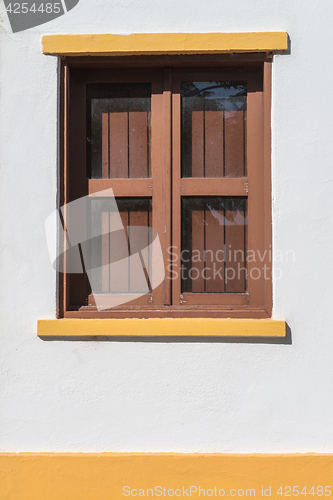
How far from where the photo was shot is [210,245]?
2.44 m

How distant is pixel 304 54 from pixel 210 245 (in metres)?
1.39

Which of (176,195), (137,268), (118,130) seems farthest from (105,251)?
(118,130)

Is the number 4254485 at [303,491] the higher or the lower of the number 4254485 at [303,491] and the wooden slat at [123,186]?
the lower

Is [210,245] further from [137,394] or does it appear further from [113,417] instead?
[113,417]

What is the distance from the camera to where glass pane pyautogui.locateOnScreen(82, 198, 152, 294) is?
245cm

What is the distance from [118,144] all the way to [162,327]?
1325 millimetres

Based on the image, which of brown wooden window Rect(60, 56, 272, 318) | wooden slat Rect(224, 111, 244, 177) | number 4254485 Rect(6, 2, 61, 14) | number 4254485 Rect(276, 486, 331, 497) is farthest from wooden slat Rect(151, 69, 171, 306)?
number 4254485 Rect(276, 486, 331, 497)

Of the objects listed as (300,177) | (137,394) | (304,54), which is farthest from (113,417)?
(304,54)

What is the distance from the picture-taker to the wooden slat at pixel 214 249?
2430mm

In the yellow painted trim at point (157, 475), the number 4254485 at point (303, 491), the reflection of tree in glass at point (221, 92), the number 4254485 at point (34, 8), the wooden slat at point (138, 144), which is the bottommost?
the number 4254485 at point (303, 491)

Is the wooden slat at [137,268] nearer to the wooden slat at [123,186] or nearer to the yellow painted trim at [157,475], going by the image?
the wooden slat at [123,186]

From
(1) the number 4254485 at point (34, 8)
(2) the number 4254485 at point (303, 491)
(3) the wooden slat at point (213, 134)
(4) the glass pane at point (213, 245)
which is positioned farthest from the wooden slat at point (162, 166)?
(2) the number 4254485 at point (303, 491)

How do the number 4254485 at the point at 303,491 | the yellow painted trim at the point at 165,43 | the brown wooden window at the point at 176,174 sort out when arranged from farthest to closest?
the brown wooden window at the point at 176,174 → the yellow painted trim at the point at 165,43 → the number 4254485 at the point at 303,491

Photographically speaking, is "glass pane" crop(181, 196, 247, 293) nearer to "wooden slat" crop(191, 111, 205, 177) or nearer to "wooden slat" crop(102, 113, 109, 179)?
"wooden slat" crop(191, 111, 205, 177)
